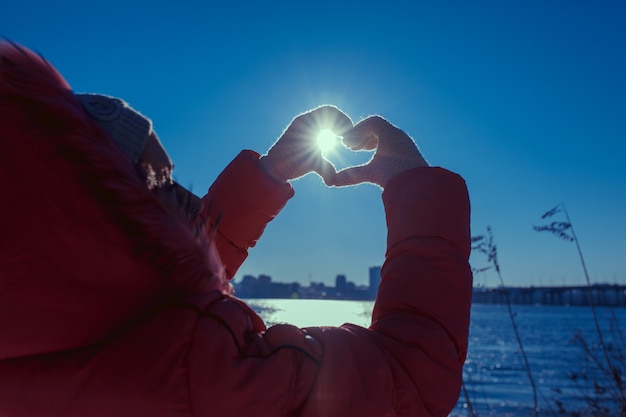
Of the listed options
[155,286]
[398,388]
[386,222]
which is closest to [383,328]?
[398,388]

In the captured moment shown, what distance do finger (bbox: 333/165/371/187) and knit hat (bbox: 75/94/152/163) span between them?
1.87 ft

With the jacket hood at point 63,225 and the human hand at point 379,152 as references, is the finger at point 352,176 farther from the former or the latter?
the jacket hood at point 63,225

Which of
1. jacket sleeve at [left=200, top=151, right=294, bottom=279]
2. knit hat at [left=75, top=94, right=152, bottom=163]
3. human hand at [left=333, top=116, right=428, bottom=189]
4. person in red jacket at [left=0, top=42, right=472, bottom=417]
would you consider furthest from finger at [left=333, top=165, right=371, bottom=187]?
knit hat at [left=75, top=94, right=152, bottom=163]

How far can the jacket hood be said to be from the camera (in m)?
0.60

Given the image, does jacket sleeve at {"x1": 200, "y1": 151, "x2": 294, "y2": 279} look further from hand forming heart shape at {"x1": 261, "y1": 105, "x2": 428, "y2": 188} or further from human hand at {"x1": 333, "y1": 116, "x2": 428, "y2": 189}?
human hand at {"x1": 333, "y1": 116, "x2": 428, "y2": 189}

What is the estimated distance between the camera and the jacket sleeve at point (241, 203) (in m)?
1.35

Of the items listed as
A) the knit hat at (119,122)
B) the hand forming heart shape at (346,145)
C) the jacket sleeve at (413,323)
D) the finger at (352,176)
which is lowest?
the jacket sleeve at (413,323)

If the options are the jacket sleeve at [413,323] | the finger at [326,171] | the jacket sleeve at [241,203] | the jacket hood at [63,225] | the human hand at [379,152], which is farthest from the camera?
the jacket sleeve at [241,203]

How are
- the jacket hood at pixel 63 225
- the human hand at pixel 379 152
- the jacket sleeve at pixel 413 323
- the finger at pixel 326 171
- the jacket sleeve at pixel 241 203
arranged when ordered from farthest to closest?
the jacket sleeve at pixel 241 203
the finger at pixel 326 171
the human hand at pixel 379 152
the jacket sleeve at pixel 413 323
the jacket hood at pixel 63 225

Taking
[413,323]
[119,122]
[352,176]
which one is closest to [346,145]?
[352,176]

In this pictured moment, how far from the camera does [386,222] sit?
1.06m

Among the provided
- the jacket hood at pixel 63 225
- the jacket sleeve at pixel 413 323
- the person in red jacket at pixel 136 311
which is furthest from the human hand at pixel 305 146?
the jacket hood at pixel 63 225

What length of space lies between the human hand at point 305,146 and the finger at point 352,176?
0.06 feet

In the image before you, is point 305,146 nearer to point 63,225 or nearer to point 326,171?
point 326,171
